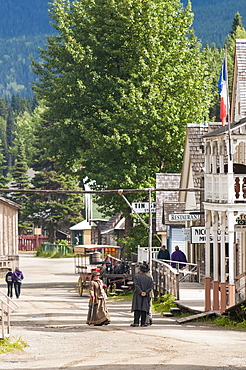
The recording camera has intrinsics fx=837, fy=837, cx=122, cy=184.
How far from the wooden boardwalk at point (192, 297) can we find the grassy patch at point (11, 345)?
8106 mm

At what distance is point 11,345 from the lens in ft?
60.9

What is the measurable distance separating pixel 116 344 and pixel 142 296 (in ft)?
16.2

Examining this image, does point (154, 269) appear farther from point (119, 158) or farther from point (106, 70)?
point (106, 70)

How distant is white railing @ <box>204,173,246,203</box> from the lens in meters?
24.5

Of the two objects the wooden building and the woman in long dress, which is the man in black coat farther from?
the wooden building

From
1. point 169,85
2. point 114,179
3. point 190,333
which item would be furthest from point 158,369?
point 169,85

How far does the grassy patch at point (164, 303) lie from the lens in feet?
94.6

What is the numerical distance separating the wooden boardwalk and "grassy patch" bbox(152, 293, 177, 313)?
34 centimetres

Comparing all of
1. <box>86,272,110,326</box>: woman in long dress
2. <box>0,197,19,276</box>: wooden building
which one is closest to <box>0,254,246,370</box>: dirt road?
<box>86,272,110,326</box>: woman in long dress

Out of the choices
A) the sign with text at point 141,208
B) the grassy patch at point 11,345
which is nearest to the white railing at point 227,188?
the sign with text at point 141,208

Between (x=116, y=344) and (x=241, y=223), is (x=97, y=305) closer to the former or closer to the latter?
(x=116, y=344)

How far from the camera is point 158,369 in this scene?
14.7 metres

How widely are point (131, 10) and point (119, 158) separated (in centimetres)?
796

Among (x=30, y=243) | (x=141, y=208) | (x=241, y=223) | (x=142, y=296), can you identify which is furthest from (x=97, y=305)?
(x=30, y=243)
